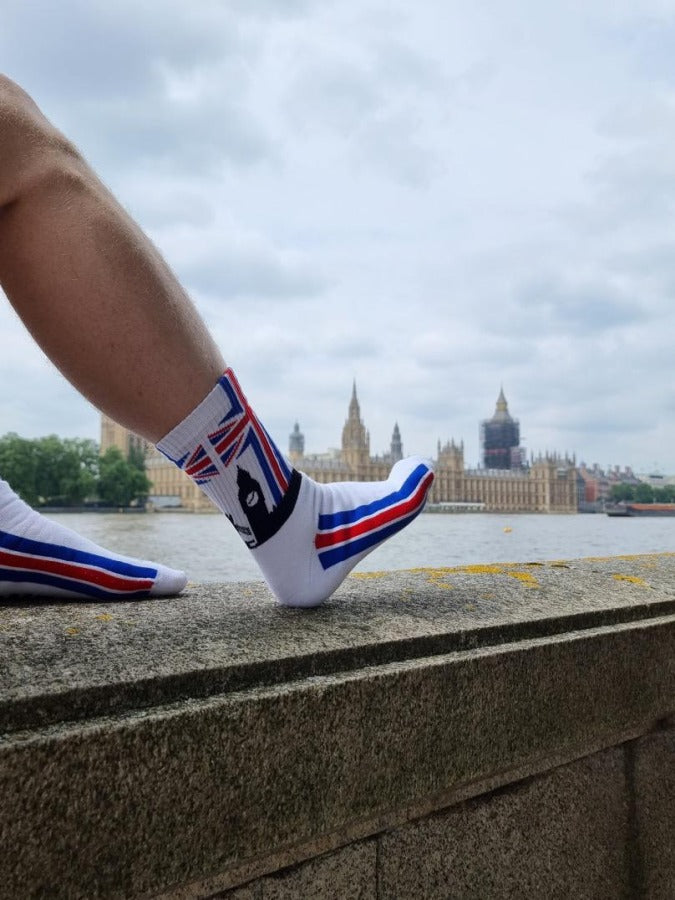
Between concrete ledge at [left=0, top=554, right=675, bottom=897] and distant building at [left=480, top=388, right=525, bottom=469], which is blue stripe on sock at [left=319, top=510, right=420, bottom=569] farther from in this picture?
Answer: distant building at [left=480, top=388, right=525, bottom=469]

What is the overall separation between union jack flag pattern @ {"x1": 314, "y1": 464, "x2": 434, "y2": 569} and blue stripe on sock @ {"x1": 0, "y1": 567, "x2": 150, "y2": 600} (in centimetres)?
17

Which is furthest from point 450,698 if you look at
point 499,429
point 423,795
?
point 499,429

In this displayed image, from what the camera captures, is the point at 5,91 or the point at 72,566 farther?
the point at 72,566

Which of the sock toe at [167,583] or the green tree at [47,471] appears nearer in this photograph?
the sock toe at [167,583]

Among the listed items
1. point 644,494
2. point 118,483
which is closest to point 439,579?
point 118,483

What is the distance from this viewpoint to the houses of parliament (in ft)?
156

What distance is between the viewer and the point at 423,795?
513mm

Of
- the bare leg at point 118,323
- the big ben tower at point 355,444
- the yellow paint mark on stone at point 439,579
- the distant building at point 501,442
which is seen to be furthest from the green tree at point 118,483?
the bare leg at point 118,323

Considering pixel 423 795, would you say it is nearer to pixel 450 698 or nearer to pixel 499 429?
pixel 450 698

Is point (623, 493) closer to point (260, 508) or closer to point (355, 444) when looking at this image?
point (355, 444)

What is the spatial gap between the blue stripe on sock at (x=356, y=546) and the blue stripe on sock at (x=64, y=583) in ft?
0.54

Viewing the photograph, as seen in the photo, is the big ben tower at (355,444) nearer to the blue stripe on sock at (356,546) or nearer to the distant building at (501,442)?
the distant building at (501,442)

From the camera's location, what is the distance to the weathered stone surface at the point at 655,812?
693mm

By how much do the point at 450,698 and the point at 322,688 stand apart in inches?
4.3
